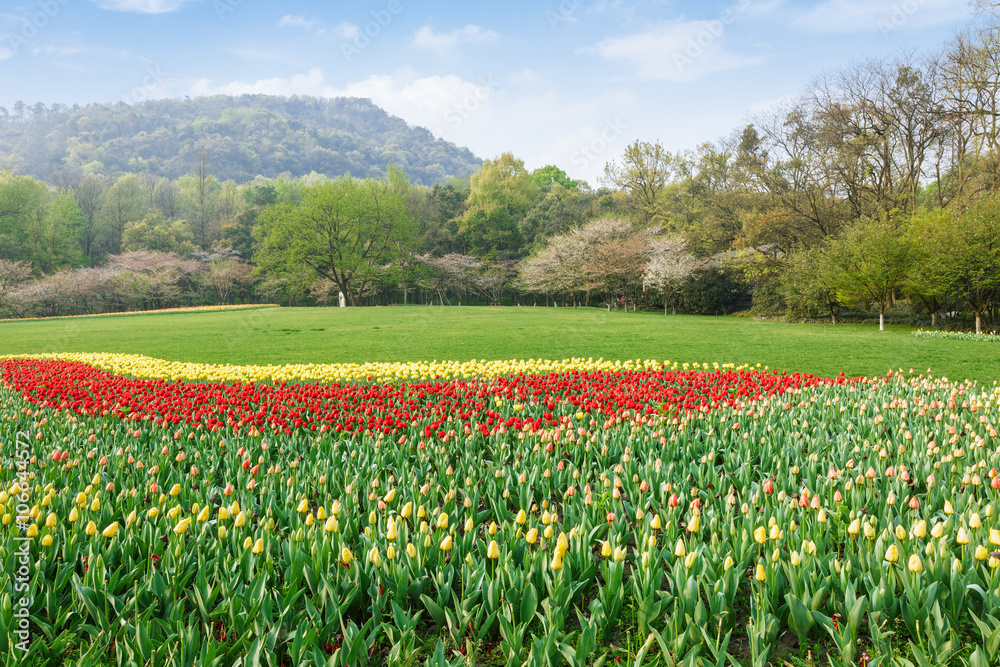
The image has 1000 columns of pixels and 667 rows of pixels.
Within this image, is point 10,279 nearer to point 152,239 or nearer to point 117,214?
point 152,239

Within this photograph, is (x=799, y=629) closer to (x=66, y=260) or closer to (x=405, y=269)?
(x=405, y=269)

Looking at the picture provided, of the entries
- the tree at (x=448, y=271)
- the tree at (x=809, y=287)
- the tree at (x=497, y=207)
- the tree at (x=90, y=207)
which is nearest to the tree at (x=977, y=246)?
the tree at (x=809, y=287)

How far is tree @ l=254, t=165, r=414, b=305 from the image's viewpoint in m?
39.7

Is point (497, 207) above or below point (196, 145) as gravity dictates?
below

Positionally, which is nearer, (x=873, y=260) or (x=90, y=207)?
(x=873, y=260)

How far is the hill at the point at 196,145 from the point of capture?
3969 inches

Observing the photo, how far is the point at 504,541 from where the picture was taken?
8.16ft

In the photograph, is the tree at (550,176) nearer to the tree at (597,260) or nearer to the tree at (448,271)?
the tree at (448,271)

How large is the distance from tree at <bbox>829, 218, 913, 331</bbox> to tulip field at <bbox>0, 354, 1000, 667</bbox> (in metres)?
16.6

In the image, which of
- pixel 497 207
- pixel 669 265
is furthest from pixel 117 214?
pixel 669 265

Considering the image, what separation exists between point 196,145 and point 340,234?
99920 mm

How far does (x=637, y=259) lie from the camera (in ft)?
113

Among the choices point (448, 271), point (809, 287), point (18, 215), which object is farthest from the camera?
point (448, 271)

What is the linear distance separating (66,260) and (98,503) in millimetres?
57404
